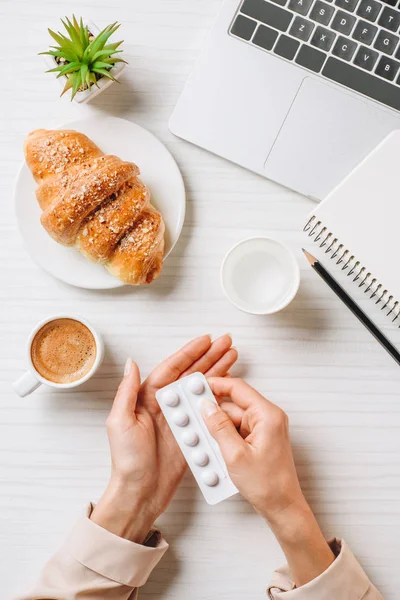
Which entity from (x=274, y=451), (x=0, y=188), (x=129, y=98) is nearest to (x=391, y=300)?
(x=274, y=451)

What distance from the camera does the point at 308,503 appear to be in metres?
1.05

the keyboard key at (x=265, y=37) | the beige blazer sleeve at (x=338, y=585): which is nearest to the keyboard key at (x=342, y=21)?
the keyboard key at (x=265, y=37)

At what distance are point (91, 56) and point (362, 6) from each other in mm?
466

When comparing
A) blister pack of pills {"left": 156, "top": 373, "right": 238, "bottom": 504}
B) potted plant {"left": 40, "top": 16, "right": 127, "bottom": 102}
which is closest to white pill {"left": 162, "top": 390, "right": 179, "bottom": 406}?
blister pack of pills {"left": 156, "top": 373, "right": 238, "bottom": 504}

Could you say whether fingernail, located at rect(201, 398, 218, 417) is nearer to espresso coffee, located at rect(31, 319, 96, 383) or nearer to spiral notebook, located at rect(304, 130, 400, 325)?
espresso coffee, located at rect(31, 319, 96, 383)

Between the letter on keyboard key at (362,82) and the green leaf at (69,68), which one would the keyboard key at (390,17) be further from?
the green leaf at (69,68)

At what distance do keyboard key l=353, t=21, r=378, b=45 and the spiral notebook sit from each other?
0.56 feet

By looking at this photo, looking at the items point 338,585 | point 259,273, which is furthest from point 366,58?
point 338,585

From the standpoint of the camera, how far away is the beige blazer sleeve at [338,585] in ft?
3.11

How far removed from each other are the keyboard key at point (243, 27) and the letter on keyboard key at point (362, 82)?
141 millimetres

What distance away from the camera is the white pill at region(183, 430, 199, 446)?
3.05ft

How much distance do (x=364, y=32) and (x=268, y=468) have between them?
0.75 meters

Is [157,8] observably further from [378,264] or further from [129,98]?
[378,264]

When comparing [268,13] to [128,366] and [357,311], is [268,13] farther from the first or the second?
[128,366]
